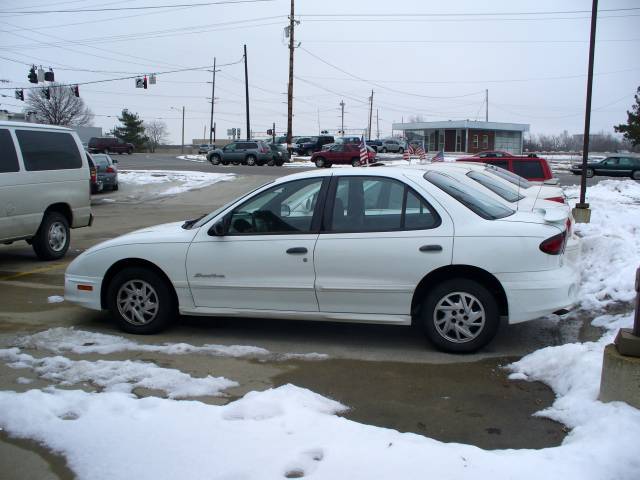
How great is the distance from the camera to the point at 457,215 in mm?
5078

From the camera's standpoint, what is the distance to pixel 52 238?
9.66 metres

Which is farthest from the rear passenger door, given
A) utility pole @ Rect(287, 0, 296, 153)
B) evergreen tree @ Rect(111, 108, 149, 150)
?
evergreen tree @ Rect(111, 108, 149, 150)

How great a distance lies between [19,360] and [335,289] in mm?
2672

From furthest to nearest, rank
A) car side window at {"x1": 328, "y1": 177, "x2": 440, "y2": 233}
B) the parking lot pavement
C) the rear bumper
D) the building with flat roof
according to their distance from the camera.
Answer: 1. the building with flat roof
2. car side window at {"x1": 328, "y1": 177, "x2": 440, "y2": 233}
3. the rear bumper
4. the parking lot pavement

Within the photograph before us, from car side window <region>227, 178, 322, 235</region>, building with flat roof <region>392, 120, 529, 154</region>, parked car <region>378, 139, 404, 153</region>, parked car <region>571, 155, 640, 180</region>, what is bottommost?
car side window <region>227, 178, 322, 235</region>

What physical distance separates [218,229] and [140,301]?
105cm

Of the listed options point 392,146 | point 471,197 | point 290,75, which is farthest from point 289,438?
point 392,146

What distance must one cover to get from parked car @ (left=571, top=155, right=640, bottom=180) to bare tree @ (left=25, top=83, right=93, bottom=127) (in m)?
60.2

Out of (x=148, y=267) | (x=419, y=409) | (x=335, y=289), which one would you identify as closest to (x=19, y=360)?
(x=148, y=267)

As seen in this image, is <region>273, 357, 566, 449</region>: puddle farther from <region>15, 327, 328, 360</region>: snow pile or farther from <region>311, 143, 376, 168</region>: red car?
<region>311, 143, 376, 168</region>: red car

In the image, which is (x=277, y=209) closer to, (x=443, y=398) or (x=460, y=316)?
(x=460, y=316)

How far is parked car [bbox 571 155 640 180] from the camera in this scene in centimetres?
3666

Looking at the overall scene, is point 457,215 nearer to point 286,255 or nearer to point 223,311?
point 286,255

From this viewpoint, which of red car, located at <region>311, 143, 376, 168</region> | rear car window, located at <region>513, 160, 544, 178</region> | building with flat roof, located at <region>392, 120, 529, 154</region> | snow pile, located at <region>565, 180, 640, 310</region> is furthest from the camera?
building with flat roof, located at <region>392, 120, 529, 154</region>
